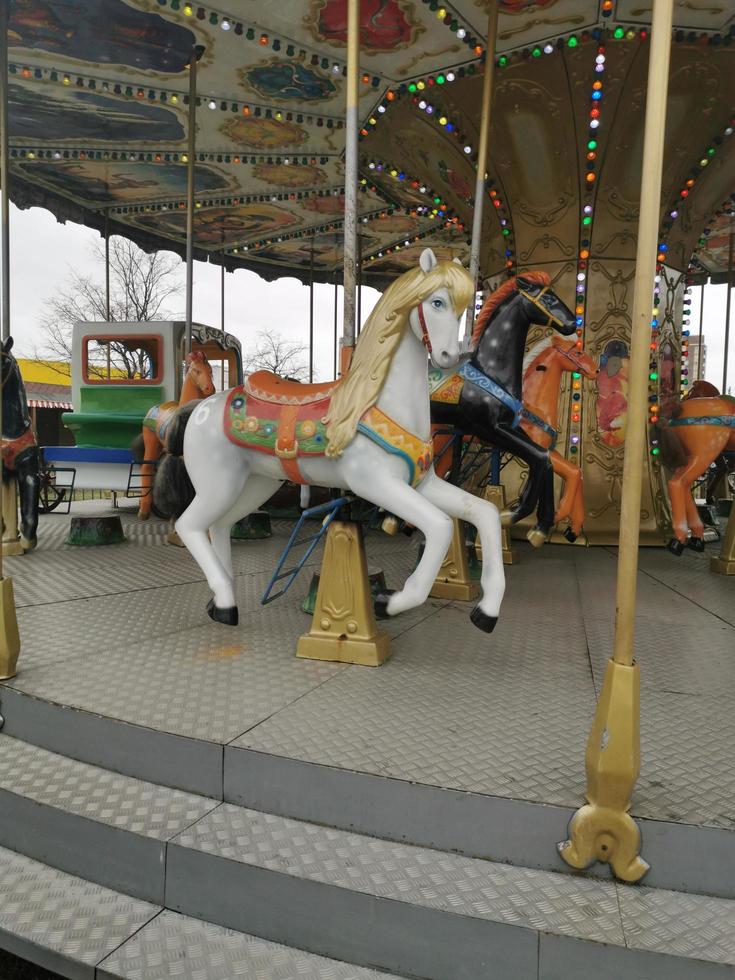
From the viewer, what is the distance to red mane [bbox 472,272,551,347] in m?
4.11

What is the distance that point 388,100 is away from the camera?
607 centimetres

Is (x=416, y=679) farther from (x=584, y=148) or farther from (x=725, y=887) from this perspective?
(x=584, y=148)

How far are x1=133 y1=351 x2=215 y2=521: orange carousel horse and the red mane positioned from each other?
2428 mm

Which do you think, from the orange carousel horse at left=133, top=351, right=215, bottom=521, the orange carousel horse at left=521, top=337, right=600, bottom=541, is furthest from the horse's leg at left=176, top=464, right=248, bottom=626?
the orange carousel horse at left=521, top=337, right=600, bottom=541

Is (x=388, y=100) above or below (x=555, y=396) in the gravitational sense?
above

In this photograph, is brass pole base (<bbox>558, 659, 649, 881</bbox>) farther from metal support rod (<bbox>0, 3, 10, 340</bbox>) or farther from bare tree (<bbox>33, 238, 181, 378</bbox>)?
bare tree (<bbox>33, 238, 181, 378</bbox>)

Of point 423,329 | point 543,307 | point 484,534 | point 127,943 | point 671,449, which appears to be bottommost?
point 127,943

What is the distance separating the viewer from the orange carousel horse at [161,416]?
19.8ft

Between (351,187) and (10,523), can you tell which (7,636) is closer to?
(351,187)

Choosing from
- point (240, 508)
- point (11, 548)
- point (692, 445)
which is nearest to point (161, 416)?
point (11, 548)

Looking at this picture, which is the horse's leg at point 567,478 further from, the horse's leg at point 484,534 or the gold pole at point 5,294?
the gold pole at point 5,294

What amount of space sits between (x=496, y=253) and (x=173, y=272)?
72.5 ft

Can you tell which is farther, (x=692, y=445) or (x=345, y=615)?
(x=692, y=445)

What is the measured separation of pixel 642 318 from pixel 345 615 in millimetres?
1791
